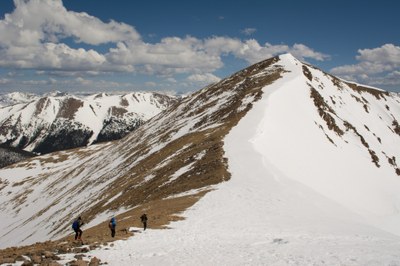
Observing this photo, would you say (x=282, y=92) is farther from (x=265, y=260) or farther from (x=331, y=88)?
(x=265, y=260)

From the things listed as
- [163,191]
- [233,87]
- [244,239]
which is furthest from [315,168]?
[233,87]

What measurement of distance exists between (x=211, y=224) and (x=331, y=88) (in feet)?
357

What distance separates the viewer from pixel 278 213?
35.8 meters

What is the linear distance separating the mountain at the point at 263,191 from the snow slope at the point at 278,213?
0.13 m

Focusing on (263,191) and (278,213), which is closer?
(278,213)

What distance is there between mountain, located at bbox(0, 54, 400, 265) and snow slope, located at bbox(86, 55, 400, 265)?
0.13 m

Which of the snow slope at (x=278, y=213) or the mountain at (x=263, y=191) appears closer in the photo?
the snow slope at (x=278, y=213)

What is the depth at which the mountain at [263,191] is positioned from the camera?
80.8 feet

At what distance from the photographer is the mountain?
969 inches

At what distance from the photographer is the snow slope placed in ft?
74.2

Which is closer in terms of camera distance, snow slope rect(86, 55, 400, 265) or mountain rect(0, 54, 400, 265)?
snow slope rect(86, 55, 400, 265)

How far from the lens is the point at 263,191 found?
4191 cm

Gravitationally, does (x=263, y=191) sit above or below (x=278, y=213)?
above

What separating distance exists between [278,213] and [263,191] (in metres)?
6.21
